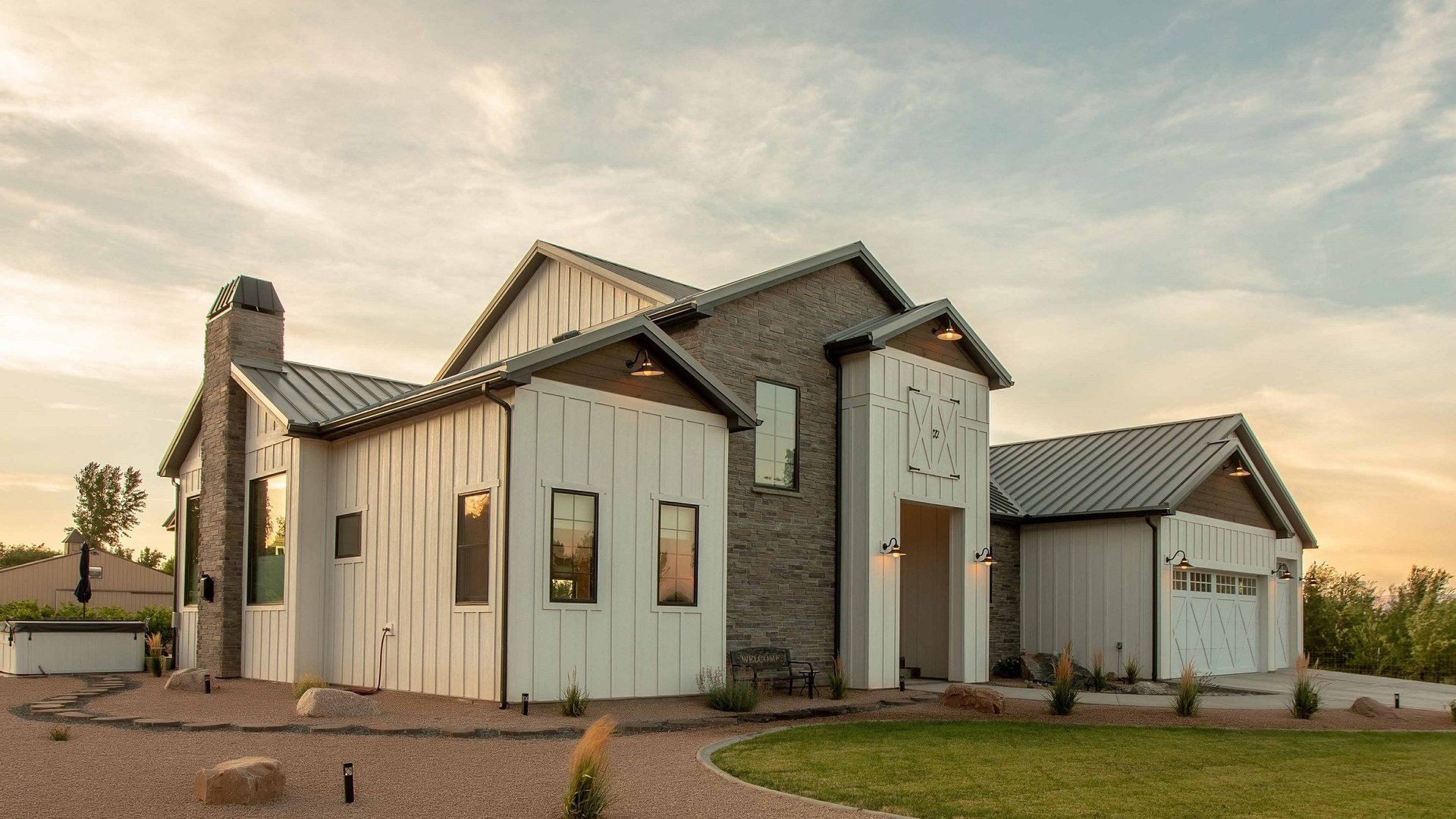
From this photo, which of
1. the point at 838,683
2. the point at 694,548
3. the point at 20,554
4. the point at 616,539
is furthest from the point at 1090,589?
the point at 20,554

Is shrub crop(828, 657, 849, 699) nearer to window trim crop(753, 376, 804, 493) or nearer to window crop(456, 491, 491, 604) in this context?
window trim crop(753, 376, 804, 493)

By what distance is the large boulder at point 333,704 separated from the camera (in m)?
12.9

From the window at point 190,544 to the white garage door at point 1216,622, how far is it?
1884 centimetres

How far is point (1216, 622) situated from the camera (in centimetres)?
2477

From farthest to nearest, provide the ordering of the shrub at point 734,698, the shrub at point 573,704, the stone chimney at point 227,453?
the stone chimney at point 227,453 → the shrub at point 734,698 → the shrub at point 573,704

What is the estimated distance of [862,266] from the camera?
2025 cm

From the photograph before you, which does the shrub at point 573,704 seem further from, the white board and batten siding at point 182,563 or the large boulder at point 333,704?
the white board and batten siding at point 182,563

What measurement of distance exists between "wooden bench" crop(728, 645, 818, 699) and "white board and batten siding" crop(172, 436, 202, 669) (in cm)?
1040

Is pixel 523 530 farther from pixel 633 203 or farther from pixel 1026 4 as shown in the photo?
pixel 1026 4

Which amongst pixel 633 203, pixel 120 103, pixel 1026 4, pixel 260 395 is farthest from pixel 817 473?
pixel 120 103

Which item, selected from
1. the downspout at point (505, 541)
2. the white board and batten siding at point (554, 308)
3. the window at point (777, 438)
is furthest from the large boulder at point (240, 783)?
the white board and batten siding at point (554, 308)

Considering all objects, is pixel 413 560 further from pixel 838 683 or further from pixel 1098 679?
pixel 1098 679

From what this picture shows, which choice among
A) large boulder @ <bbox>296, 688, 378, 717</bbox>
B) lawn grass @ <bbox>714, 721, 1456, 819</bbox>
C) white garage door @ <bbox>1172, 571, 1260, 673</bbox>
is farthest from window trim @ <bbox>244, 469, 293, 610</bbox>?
white garage door @ <bbox>1172, 571, 1260, 673</bbox>

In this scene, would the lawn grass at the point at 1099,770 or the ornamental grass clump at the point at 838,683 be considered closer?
the lawn grass at the point at 1099,770
